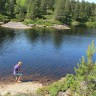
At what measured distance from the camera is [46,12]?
554 ft

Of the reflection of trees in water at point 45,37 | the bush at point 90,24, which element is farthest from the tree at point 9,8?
the reflection of trees in water at point 45,37

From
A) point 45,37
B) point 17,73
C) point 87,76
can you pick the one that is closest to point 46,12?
point 45,37

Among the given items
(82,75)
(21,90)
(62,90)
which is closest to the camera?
(82,75)

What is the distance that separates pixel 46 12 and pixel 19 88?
446 ft

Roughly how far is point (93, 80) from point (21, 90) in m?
10.4

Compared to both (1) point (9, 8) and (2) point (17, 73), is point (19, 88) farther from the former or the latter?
(1) point (9, 8)

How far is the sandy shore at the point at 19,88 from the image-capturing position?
34.7 meters

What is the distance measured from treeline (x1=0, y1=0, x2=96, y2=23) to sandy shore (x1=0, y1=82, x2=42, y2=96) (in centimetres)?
10432

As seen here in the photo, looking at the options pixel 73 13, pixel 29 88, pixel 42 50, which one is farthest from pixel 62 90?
pixel 73 13

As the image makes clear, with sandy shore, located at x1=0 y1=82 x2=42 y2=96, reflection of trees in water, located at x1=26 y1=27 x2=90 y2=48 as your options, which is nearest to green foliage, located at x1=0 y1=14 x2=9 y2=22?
reflection of trees in water, located at x1=26 y1=27 x2=90 y2=48

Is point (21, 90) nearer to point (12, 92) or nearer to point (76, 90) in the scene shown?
point (12, 92)

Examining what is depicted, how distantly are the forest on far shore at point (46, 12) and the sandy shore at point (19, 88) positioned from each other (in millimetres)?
95314

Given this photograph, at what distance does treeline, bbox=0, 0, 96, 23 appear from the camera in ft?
485

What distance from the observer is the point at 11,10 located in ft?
490
